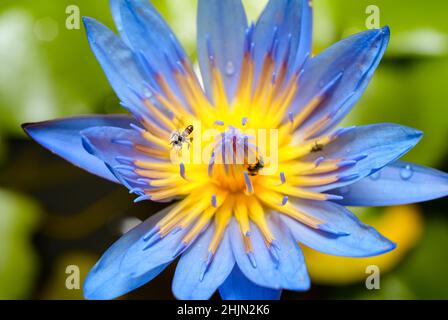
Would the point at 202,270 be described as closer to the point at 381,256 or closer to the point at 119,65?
the point at 119,65

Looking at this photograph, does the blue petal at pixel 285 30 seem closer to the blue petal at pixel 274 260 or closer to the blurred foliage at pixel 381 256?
the blue petal at pixel 274 260

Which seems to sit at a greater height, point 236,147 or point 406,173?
point 236,147

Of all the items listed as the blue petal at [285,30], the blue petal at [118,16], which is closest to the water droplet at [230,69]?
the blue petal at [285,30]

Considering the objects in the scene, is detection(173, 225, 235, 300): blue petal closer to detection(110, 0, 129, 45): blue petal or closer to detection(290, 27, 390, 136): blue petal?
detection(290, 27, 390, 136): blue petal

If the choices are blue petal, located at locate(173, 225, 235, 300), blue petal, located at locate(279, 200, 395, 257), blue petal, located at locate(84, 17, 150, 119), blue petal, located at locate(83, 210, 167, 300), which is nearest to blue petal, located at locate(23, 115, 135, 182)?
blue petal, located at locate(84, 17, 150, 119)

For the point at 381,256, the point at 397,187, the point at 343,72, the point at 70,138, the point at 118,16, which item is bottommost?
the point at 381,256

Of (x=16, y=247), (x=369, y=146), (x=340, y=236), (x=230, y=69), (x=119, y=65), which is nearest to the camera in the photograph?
(x=340, y=236)

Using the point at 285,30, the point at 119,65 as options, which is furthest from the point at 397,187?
the point at 119,65
